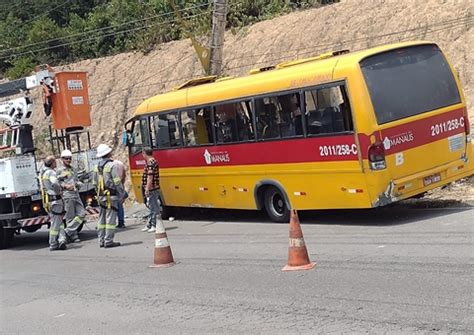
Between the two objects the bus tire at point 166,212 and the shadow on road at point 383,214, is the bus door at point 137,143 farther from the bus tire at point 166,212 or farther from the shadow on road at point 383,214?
the shadow on road at point 383,214

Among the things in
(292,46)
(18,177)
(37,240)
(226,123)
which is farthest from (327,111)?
(292,46)

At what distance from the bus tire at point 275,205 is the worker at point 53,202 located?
4167mm

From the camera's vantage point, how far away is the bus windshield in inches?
443

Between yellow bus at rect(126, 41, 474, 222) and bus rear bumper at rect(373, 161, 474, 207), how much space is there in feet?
0.06

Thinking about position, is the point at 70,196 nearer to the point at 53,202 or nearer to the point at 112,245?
the point at 53,202

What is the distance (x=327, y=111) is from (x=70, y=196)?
5.73 meters

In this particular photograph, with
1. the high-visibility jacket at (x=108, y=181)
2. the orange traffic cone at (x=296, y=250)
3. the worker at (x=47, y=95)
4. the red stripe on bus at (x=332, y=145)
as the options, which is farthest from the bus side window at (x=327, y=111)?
the worker at (x=47, y=95)

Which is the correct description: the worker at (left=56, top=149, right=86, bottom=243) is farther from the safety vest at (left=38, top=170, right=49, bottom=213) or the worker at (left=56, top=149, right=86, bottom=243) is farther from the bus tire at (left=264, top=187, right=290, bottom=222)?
the bus tire at (left=264, top=187, right=290, bottom=222)

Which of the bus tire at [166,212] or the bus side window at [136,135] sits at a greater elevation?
the bus side window at [136,135]

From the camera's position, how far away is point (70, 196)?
14188 millimetres

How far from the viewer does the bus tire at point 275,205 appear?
529 inches

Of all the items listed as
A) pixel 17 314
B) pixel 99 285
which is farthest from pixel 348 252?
pixel 17 314

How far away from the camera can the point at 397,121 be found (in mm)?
11289

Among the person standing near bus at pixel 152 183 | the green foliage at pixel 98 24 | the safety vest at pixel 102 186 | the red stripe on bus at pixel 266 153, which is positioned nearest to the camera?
the red stripe on bus at pixel 266 153
